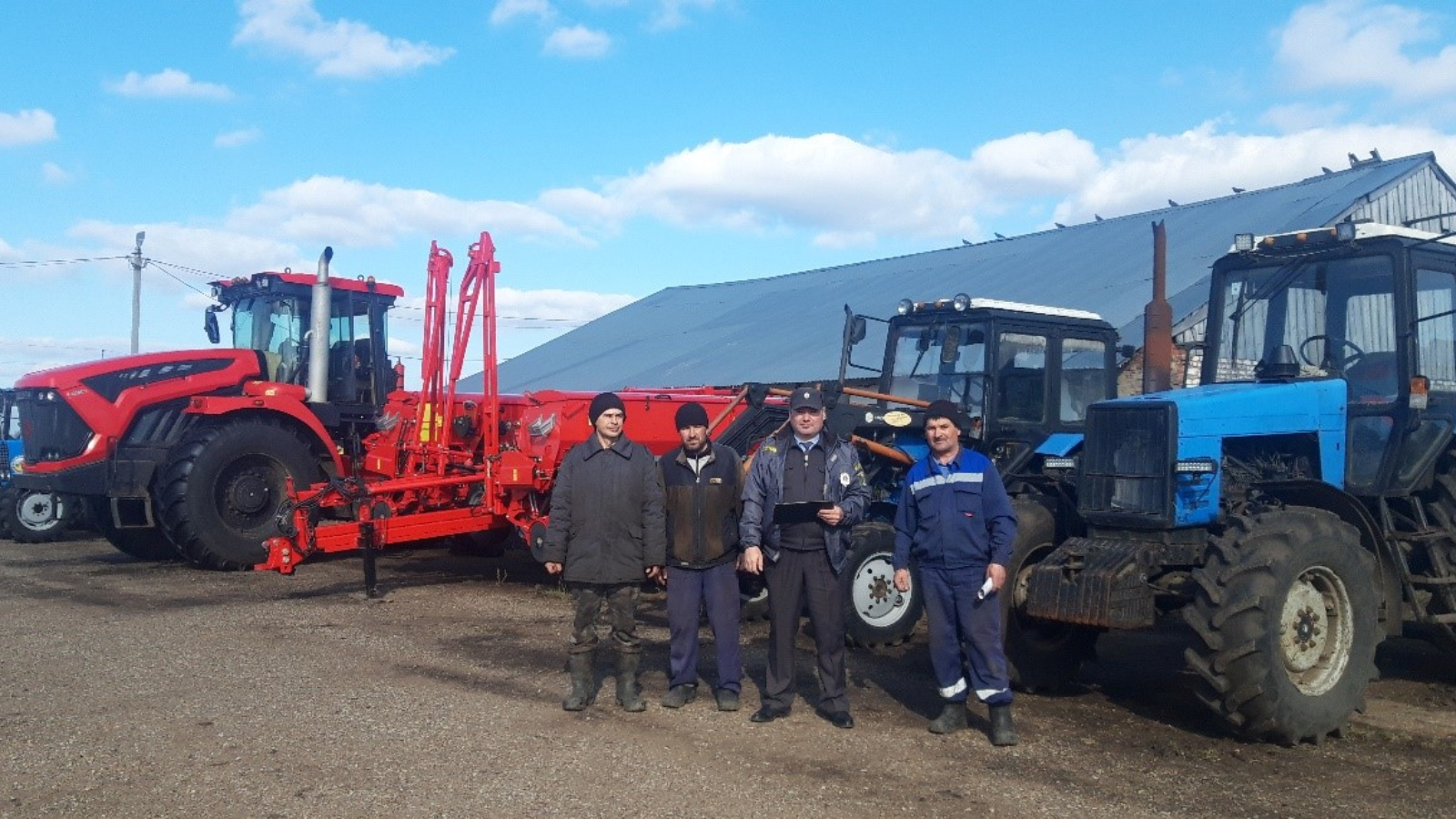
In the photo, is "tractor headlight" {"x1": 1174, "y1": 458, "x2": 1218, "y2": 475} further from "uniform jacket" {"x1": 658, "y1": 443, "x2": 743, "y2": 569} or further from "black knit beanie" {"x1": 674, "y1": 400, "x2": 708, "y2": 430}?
"black knit beanie" {"x1": 674, "y1": 400, "x2": 708, "y2": 430}

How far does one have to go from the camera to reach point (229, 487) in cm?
1111

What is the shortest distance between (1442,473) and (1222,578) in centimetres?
234

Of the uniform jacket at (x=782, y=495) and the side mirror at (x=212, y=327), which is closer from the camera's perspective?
the uniform jacket at (x=782, y=495)

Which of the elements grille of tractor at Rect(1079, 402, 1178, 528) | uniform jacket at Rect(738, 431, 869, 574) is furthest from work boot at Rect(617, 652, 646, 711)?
grille of tractor at Rect(1079, 402, 1178, 528)

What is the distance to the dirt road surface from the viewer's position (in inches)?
186

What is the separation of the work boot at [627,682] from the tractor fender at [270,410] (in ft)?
21.5

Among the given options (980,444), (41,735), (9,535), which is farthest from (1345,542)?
(9,535)

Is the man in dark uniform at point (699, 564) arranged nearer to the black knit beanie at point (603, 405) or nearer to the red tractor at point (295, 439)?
the black knit beanie at point (603, 405)

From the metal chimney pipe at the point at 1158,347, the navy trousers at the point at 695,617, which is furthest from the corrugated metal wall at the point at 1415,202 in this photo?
the navy trousers at the point at 695,617

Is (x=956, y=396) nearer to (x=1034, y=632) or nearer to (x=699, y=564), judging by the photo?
(x=1034, y=632)

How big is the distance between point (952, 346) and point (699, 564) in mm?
3450

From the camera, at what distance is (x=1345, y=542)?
5961 millimetres

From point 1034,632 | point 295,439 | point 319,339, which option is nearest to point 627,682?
point 1034,632

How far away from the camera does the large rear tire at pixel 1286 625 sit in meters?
5.50
